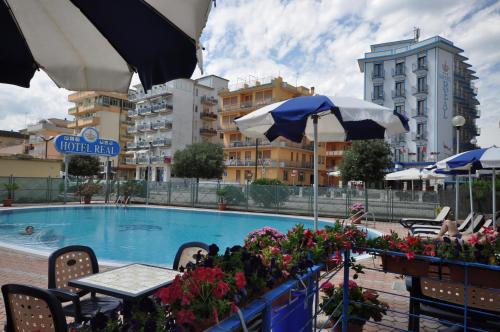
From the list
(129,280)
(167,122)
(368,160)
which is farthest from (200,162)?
(129,280)

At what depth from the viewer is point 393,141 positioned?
153 ft

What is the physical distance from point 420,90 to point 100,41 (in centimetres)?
4973

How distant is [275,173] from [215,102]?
68.9 ft

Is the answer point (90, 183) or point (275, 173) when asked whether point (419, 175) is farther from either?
point (275, 173)

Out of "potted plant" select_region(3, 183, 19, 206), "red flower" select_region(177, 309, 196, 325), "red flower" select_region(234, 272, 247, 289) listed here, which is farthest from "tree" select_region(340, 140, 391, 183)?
"red flower" select_region(177, 309, 196, 325)

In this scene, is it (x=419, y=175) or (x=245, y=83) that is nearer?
(x=419, y=175)

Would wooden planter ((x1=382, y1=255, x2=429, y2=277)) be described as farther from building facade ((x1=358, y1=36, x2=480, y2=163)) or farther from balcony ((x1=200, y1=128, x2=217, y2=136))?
balcony ((x1=200, y1=128, x2=217, y2=136))

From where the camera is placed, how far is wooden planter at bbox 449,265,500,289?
2773 millimetres

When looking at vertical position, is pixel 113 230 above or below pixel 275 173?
below

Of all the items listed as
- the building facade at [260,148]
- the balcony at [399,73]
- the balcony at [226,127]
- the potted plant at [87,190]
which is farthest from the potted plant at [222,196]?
the balcony at [399,73]

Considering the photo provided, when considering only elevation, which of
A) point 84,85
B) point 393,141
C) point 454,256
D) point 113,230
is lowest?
point 113,230

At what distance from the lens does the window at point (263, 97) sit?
51250mm

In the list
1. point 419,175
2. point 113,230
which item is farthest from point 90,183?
point 419,175

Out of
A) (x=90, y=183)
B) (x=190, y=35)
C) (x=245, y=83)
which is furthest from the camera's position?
(x=245, y=83)
